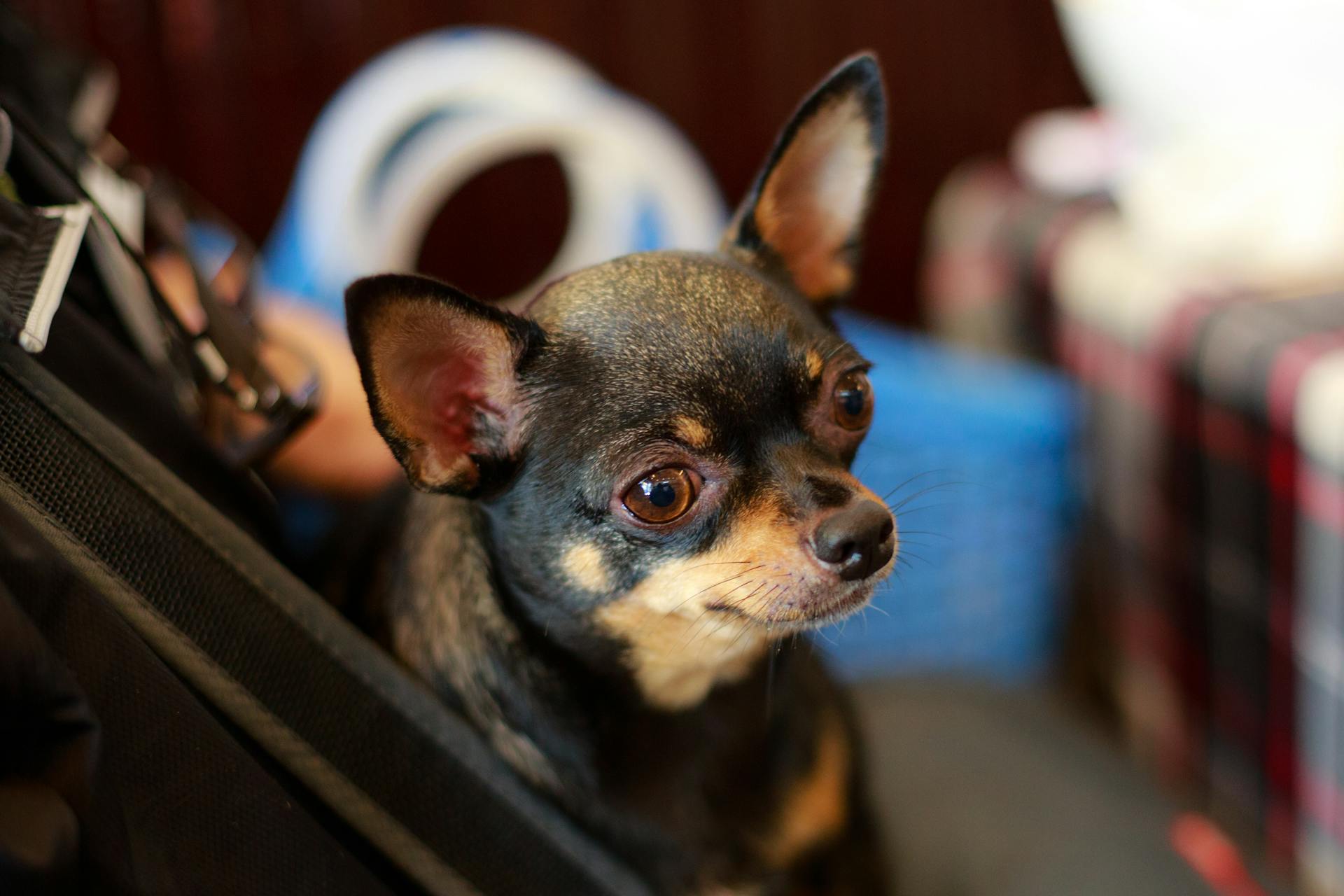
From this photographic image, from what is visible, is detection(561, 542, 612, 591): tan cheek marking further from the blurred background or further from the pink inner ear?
the blurred background

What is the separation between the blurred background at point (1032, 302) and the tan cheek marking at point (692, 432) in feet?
0.90

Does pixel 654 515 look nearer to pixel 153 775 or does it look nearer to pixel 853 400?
pixel 853 400

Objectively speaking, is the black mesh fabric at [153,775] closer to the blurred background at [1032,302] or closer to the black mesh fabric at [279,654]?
the black mesh fabric at [279,654]

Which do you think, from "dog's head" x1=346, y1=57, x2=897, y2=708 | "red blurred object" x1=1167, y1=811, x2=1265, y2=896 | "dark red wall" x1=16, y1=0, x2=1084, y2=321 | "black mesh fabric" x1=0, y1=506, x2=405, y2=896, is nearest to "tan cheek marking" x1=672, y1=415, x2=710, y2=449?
"dog's head" x1=346, y1=57, x2=897, y2=708

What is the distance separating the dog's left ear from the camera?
1012 millimetres

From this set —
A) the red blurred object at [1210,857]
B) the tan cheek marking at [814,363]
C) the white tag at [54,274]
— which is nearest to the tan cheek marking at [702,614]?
the tan cheek marking at [814,363]

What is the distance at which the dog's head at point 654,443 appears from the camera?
0.89 meters

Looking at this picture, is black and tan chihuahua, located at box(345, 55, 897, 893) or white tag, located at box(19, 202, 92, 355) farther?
black and tan chihuahua, located at box(345, 55, 897, 893)

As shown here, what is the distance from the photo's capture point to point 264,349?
1283mm

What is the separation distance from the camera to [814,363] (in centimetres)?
95

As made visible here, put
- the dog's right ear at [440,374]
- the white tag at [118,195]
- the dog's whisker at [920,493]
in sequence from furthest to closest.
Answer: the white tag at [118,195]
the dog's whisker at [920,493]
the dog's right ear at [440,374]

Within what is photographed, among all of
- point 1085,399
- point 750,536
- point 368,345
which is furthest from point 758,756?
point 1085,399

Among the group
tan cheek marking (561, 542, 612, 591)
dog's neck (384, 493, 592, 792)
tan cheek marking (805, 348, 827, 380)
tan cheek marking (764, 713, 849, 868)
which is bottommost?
tan cheek marking (764, 713, 849, 868)

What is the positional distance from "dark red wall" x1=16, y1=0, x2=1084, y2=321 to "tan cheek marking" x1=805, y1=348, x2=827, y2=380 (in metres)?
1.98
